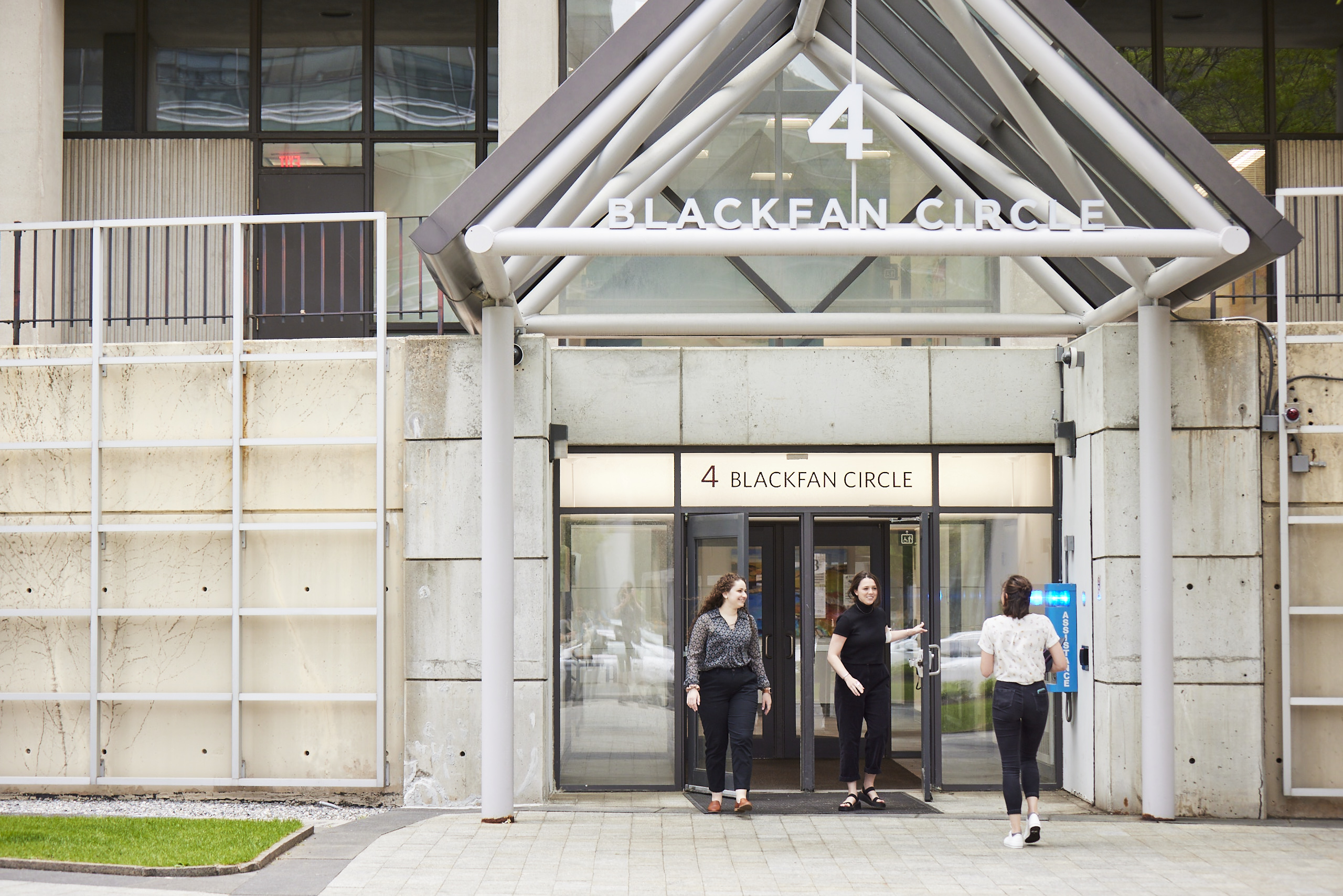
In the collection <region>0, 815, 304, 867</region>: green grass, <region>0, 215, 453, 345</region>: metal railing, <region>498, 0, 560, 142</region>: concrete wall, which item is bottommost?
<region>0, 815, 304, 867</region>: green grass

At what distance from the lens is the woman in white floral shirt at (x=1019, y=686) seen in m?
7.69

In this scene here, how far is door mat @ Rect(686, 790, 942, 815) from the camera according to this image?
9.06 meters

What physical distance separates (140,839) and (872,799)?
16.1 feet

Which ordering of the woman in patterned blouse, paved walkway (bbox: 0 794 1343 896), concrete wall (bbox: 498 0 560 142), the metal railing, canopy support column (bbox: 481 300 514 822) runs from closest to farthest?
paved walkway (bbox: 0 794 1343 896) < canopy support column (bbox: 481 300 514 822) < the woman in patterned blouse < concrete wall (bbox: 498 0 560 142) < the metal railing

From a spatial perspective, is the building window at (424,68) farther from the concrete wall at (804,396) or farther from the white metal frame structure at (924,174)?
the concrete wall at (804,396)

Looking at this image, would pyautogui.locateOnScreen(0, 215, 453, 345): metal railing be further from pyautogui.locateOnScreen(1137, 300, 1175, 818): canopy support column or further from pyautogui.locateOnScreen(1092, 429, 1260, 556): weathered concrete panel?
pyautogui.locateOnScreen(1092, 429, 1260, 556): weathered concrete panel

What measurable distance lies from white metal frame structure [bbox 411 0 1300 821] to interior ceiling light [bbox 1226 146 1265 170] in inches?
138

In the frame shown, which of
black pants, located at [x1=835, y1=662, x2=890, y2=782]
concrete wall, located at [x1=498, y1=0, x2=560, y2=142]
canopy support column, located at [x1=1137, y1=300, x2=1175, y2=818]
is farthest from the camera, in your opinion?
concrete wall, located at [x1=498, y1=0, x2=560, y2=142]

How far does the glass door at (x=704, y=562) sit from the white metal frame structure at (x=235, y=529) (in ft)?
7.77

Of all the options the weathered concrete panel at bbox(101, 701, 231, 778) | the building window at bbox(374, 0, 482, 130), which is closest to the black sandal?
the weathered concrete panel at bbox(101, 701, 231, 778)

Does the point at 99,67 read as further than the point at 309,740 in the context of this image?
Yes

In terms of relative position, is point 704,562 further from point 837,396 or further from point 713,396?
point 837,396

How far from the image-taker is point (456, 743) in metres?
9.23

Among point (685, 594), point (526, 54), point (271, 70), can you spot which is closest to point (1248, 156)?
point (526, 54)
